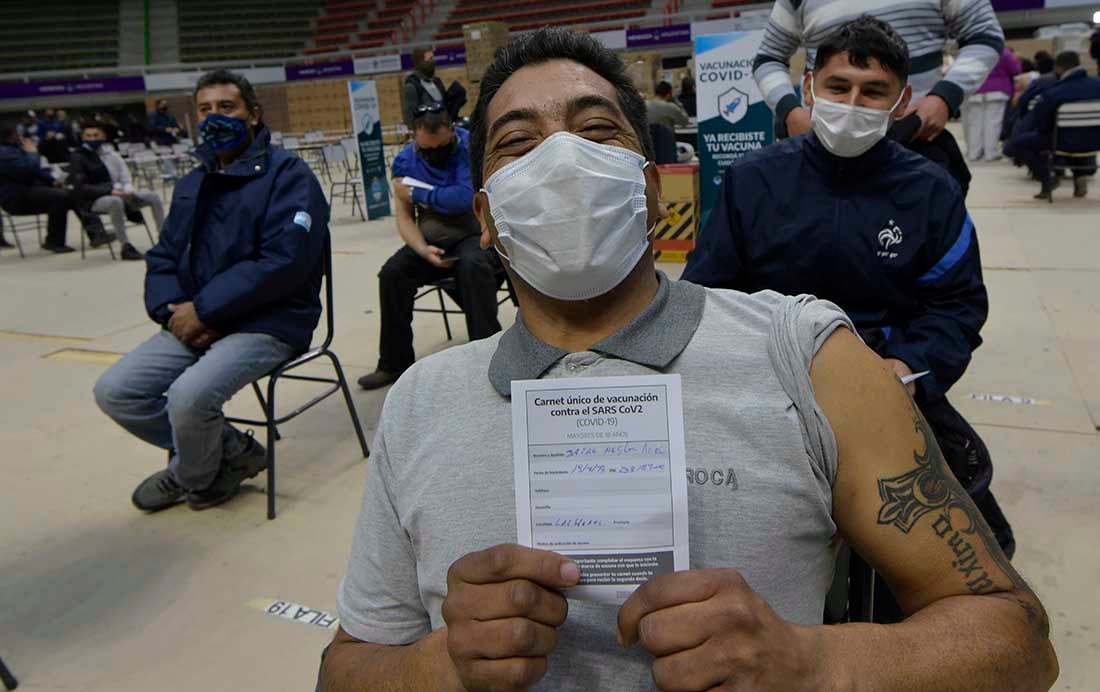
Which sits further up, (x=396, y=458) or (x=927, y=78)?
(x=927, y=78)

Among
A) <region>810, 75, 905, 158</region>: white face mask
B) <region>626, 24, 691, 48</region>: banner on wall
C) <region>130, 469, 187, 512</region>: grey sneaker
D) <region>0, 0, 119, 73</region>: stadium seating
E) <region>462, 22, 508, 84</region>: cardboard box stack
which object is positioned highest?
<region>0, 0, 119, 73</region>: stadium seating

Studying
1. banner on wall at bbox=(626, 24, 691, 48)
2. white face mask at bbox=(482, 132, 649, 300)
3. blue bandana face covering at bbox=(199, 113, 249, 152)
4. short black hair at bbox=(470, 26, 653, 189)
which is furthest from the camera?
banner on wall at bbox=(626, 24, 691, 48)

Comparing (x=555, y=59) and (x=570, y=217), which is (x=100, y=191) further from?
(x=570, y=217)

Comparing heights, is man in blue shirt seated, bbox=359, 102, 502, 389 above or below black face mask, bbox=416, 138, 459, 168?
below

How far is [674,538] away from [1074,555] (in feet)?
6.90

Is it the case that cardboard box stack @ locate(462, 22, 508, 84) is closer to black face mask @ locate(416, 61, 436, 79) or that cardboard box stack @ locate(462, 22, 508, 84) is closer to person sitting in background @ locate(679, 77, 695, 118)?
black face mask @ locate(416, 61, 436, 79)

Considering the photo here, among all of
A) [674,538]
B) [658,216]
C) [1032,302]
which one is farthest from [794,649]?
[1032,302]

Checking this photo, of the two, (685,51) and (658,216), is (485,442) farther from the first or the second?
(685,51)

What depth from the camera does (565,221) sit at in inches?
40.4

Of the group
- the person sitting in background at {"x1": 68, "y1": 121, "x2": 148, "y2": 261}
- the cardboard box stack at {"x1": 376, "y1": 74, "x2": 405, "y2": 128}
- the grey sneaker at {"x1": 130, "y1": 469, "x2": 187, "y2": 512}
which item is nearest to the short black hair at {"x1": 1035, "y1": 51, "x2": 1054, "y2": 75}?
the person sitting in background at {"x1": 68, "y1": 121, "x2": 148, "y2": 261}

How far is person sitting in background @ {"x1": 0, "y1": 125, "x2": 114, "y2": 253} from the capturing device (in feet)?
26.0

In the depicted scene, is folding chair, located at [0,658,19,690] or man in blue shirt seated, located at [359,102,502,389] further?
man in blue shirt seated, located at [359,102,502,389]

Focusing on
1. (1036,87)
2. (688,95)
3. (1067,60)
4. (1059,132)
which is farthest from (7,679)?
(688,95)

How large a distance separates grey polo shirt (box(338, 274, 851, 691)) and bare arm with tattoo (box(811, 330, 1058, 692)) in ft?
0.09
